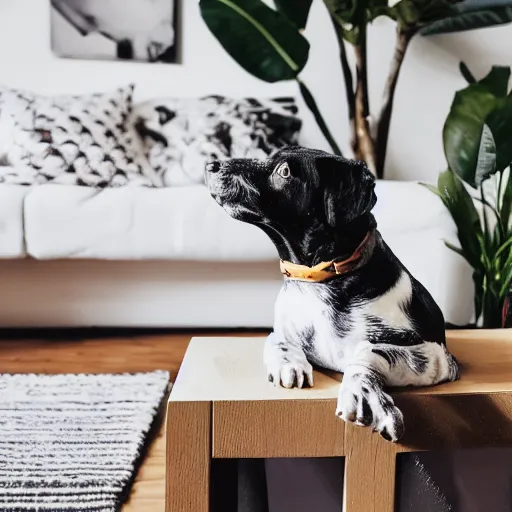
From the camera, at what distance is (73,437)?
1.13 metres

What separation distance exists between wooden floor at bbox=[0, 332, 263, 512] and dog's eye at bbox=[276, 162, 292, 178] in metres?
1.01

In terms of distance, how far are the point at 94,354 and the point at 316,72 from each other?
1.39 m

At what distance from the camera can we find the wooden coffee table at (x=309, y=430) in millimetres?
625

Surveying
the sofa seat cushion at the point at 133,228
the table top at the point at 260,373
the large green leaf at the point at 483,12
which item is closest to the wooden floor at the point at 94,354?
the sofa seat cushion at the point at 133,228

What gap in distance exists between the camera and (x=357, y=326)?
668mm

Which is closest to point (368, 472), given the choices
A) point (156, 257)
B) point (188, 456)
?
point (188, 456)

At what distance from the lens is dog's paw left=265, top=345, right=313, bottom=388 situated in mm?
666

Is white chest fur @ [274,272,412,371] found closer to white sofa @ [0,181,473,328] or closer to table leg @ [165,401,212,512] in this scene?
table leg @ [165,401,212,512]

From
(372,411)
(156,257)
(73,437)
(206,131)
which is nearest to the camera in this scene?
(372,411)

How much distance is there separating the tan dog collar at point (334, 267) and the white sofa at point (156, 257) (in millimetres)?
890

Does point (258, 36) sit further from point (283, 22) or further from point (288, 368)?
point (288, 368)

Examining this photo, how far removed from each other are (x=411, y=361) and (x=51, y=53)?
6.83ft

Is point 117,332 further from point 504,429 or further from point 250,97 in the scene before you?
point 504,429

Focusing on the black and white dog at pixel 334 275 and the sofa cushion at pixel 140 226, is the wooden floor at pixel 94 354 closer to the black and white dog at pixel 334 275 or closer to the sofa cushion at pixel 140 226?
the sofa cushion at pixel 140 226
